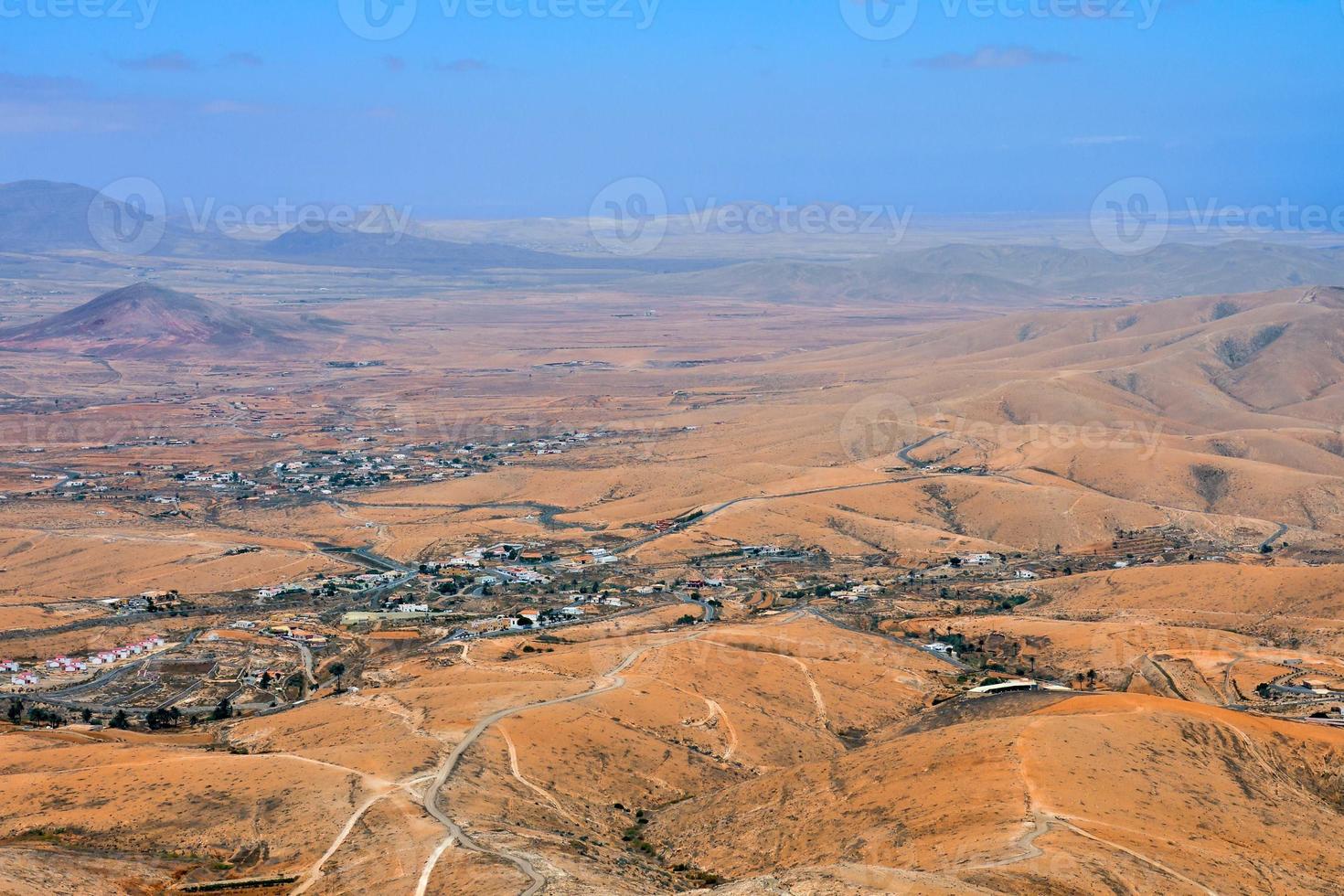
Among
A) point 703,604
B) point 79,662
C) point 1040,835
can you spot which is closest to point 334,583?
point 79,662

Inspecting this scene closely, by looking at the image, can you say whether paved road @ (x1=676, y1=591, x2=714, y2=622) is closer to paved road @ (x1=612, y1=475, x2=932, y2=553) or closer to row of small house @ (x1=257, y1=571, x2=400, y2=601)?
paved road @ (x1=612, y1=475, x2=932, y2=553)

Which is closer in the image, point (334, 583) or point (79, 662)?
point (79, 662)

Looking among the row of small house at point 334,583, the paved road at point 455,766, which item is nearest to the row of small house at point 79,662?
the row of small house at point 334,583

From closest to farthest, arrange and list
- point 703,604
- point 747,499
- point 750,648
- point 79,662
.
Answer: point 750,648, point 79,662, point 703,604, point 747,499

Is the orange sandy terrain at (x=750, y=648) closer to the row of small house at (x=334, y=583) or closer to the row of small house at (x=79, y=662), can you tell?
the row of small house at (x=334, y=583)

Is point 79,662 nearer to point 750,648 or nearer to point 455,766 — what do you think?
point 455,766

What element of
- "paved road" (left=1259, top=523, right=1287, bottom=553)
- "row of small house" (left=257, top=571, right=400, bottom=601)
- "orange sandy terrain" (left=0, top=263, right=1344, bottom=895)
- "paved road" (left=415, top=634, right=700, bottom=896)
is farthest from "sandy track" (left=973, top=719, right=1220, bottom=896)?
"paved road" (left=1259, top=523, right=1287, bottom=553)

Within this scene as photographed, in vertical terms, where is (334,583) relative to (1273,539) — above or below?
below

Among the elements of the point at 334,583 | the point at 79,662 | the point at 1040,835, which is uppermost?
the point at 1040,835
